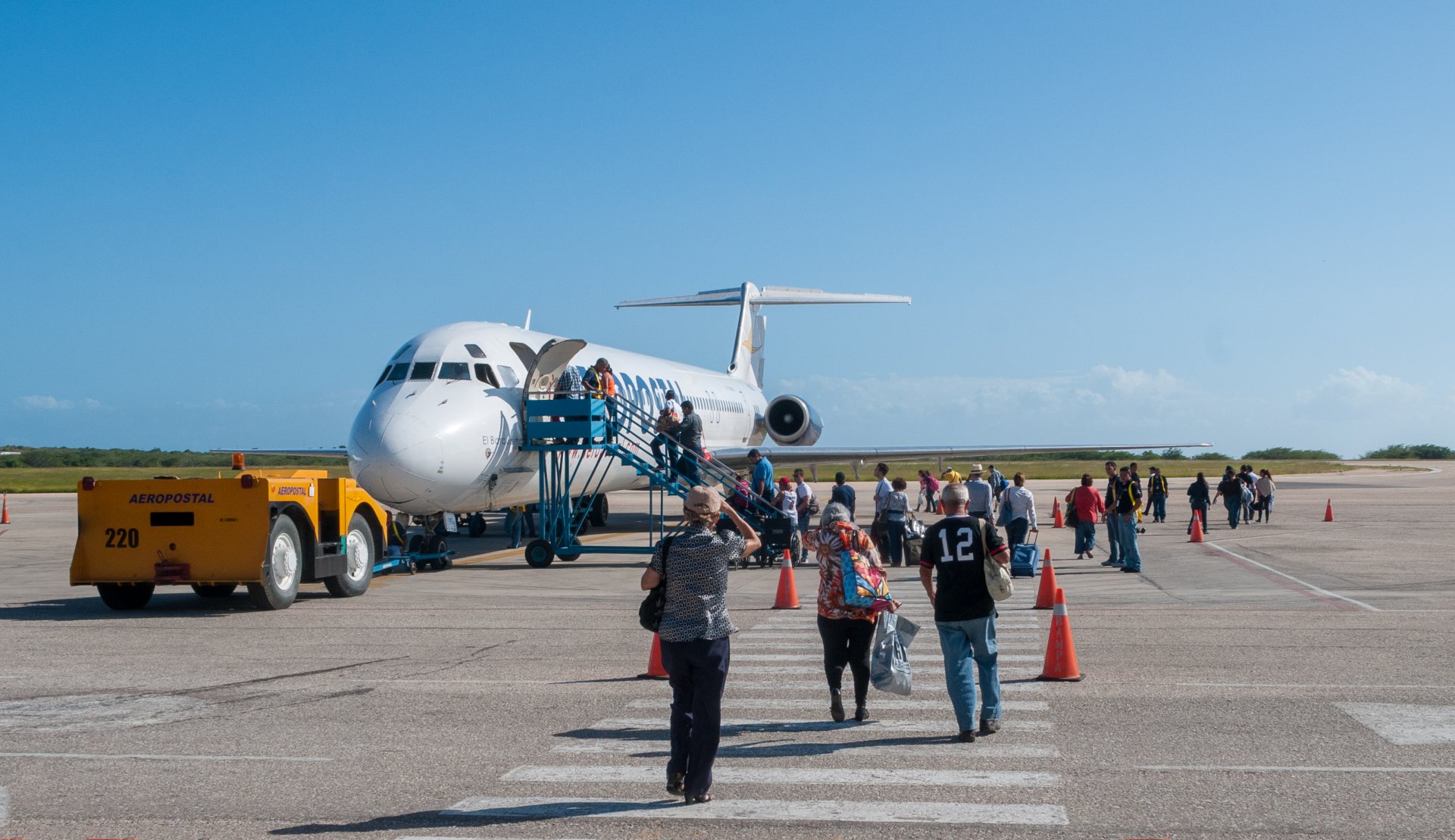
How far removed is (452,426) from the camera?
20047 millimetres

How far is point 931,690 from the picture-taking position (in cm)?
998

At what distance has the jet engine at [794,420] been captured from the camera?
40656mm

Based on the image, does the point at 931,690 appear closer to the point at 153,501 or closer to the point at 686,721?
the point at 686,721

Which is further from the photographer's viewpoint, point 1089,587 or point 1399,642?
point 1089,587

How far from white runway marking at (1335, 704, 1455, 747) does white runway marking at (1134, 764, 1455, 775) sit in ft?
2.23

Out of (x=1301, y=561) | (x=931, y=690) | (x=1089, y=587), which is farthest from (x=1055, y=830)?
(x=1301, y=561)

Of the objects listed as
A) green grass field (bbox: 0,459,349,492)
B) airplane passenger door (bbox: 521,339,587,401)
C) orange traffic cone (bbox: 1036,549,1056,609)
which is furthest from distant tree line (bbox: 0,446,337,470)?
orange traffic cone (bbox: 1036,549,1056,609)

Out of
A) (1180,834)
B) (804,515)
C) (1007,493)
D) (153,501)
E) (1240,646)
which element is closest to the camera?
(1180,834)

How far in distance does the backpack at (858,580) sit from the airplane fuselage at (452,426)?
11651mm

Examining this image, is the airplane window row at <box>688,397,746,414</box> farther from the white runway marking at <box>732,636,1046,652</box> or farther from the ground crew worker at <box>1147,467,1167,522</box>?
the white runway marking at <box>732,636,1046,652</box>

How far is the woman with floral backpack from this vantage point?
342 inches

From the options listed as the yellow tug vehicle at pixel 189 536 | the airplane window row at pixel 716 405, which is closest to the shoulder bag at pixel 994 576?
the yellow tug vehicle at pixel 189 536

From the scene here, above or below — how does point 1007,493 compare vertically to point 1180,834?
above

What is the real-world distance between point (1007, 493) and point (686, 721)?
15053 millimetres
